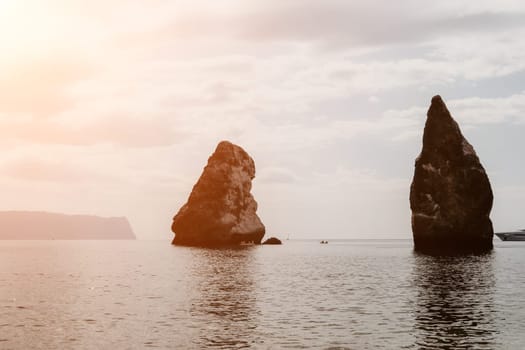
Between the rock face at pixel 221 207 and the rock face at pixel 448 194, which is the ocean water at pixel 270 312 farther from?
the rock face at pixel 221 207

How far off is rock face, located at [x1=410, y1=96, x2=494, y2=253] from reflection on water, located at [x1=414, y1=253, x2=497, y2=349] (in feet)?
176

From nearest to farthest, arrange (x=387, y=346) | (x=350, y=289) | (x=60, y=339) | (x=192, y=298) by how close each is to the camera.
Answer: (x=387, y=346), (x=60, y=339), (x=192, y=298), (x=350, y=289)

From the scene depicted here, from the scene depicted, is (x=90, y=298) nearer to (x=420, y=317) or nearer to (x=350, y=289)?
(x=350, y=289)

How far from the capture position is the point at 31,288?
63.3m

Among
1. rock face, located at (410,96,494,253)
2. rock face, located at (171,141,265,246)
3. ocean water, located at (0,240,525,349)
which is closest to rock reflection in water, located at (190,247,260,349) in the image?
ocean water, located at (0,240,525,349)

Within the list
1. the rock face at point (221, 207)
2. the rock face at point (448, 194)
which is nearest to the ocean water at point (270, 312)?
the rock face at point (448, 194)

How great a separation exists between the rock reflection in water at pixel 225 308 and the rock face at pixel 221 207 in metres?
87.6

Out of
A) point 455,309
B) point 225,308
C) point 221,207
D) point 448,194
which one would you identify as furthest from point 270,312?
point 221,207

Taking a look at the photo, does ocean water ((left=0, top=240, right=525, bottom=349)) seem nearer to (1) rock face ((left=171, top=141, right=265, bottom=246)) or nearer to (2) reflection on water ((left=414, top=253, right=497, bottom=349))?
(2) reflection on water ((left=414, top=253, right=497, bottom=349))

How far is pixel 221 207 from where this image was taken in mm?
167250

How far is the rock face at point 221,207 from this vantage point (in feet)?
552

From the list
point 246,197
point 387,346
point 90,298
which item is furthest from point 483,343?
point 246,197

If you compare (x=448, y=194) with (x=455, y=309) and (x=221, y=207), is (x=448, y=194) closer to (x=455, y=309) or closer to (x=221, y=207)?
(x=221, y=207)

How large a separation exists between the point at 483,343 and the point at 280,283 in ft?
119
